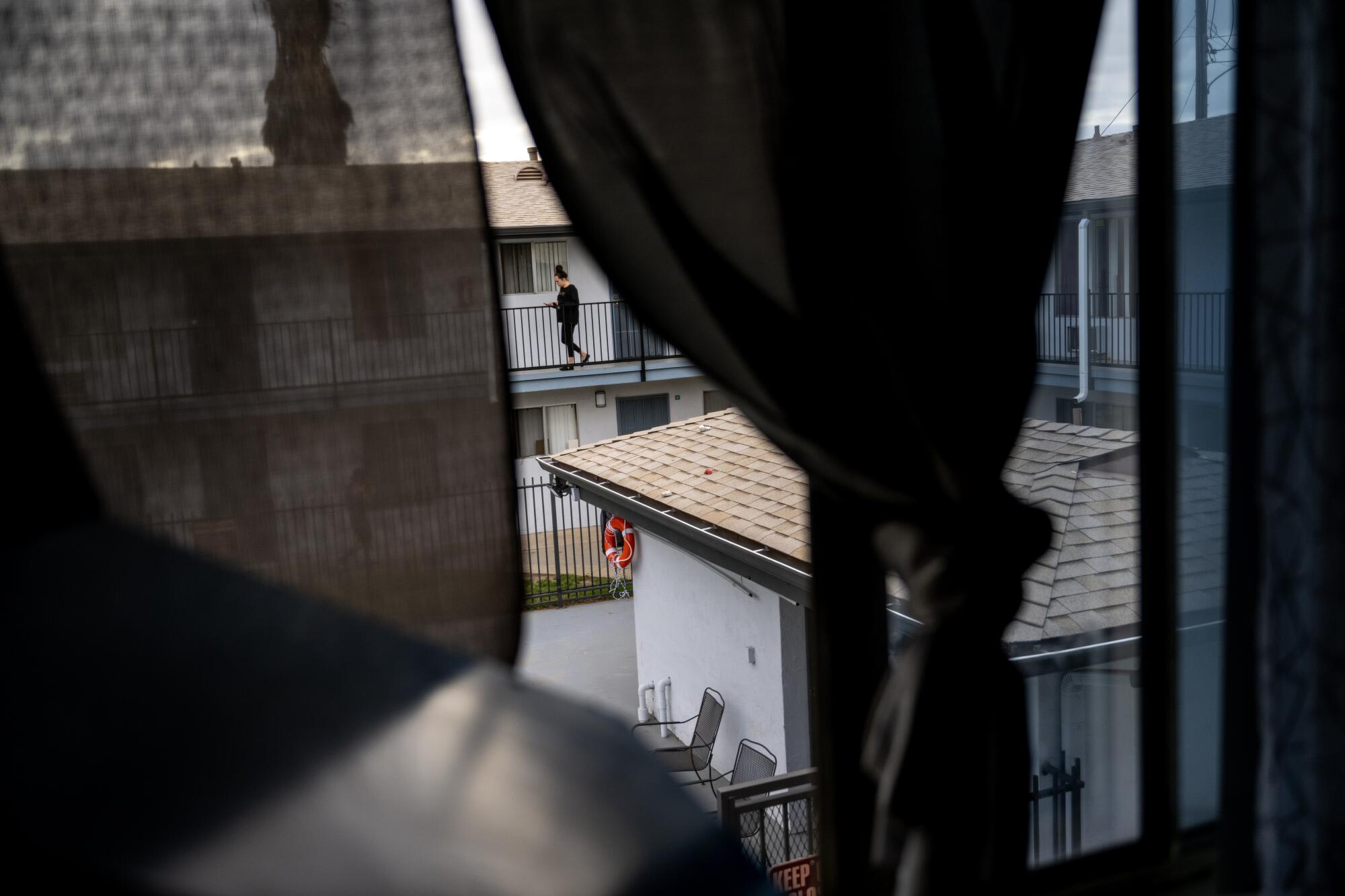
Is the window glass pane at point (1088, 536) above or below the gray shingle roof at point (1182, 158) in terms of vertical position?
below

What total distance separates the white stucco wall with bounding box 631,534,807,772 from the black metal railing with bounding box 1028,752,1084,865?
7.06 feet

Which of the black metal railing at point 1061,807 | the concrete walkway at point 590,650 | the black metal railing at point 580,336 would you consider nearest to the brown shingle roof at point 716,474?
the black metal railing at point 580,336

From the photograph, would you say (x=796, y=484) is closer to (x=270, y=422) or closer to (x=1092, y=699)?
(x=1092, y=699)

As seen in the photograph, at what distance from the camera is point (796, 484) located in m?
3.20

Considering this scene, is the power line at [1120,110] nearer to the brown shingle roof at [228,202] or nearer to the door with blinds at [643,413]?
the brown shingle roof at [228,202]

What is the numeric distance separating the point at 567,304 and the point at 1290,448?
1171 millimetres

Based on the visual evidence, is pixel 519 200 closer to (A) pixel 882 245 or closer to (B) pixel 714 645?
(A) pixel 882 245

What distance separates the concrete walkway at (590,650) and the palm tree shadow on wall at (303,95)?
12.0ft

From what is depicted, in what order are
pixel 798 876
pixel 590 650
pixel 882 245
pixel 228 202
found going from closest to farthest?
1. pixel 228 202
2. pixel 882 245
3. pixel 798 876
4. pixel 590 650

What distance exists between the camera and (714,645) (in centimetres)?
446

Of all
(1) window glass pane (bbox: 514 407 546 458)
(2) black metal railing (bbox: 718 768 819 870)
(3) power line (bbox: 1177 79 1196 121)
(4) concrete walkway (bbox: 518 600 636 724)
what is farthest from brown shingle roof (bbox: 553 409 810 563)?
(4) concrete walkway (bbox: 518 600 636 724)

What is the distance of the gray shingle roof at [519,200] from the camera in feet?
5.13

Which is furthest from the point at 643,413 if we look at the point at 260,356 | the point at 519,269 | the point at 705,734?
the point at 260,356

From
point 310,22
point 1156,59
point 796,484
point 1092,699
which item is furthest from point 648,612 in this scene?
point 310,22
